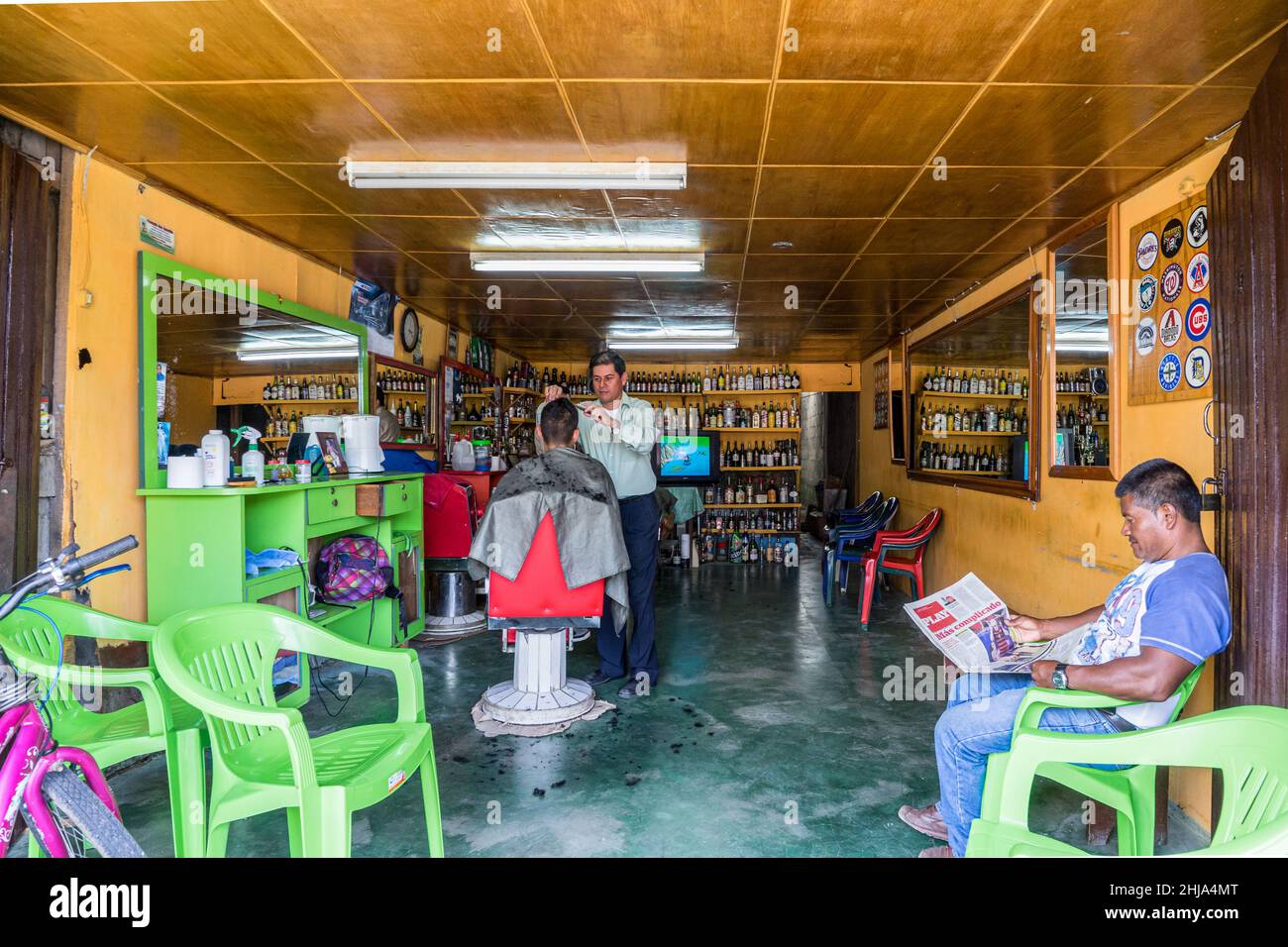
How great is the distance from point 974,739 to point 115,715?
7.58 feet

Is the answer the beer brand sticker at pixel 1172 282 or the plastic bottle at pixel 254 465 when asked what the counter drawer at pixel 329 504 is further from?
the beer brand sticker at pixel 1172 282

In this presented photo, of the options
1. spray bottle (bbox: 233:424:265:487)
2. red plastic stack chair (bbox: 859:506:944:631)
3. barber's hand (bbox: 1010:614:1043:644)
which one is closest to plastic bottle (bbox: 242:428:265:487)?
spray bottle (bbox: 233:424:265:487)

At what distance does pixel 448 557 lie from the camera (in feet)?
16.3

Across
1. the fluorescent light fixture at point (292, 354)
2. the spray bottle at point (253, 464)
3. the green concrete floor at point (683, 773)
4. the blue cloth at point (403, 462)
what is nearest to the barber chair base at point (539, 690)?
the green concrete floor at point (683, 773)

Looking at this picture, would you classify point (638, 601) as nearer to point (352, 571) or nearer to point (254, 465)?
point (352, 571)

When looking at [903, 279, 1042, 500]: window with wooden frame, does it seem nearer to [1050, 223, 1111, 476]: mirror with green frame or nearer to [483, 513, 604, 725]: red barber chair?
[1050, 223, 1111, 476]: mirror with green frame

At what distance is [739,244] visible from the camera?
4.05 metres

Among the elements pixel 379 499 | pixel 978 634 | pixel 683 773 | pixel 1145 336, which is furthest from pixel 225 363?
pixel 1145 336

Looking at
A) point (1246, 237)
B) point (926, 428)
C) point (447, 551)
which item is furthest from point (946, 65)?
point (926, 428)

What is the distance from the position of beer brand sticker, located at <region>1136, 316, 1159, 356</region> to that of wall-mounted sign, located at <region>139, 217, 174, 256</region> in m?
4.14

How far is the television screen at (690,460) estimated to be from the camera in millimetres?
8344

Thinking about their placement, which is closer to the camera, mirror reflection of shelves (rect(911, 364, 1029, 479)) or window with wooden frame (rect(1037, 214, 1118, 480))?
window with wooden frame (rect(1037, 214, 1118, 480))

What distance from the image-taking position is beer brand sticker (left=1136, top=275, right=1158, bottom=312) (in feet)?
9.45
